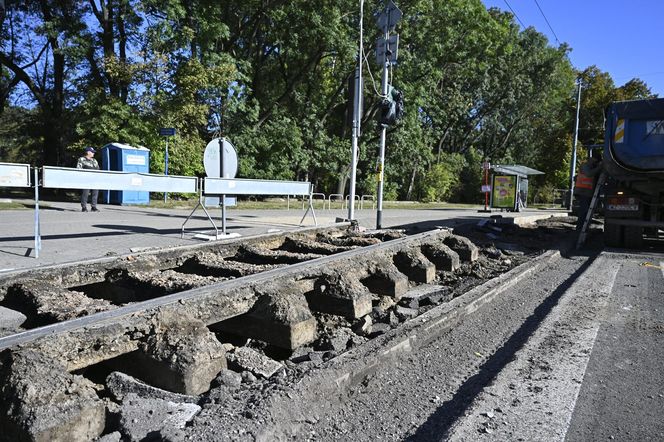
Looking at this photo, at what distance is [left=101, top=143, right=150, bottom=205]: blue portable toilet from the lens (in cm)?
1814

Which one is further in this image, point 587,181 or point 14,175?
point 587,181

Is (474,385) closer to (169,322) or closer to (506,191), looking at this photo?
(169,322)

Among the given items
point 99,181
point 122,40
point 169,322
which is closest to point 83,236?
point 99,181

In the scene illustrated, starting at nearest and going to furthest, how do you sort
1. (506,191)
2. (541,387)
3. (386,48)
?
(541,387) → (386,48) → (506,191)

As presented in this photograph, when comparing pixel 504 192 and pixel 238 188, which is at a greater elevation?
pixel 504 192

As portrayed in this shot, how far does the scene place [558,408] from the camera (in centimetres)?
270

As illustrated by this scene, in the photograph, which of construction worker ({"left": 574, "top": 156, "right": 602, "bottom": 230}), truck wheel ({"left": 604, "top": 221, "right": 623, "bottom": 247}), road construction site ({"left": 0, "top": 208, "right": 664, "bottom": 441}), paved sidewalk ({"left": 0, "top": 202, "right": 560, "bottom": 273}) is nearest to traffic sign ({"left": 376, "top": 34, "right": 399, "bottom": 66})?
paved sidewalk ({"left": 0, "top": 202, "right": 560, "bottom": 273})

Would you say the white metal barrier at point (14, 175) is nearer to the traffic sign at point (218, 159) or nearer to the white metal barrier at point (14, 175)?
the white metal barrier at point (14, 175)

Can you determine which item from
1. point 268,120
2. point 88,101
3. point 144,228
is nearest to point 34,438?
point 144,228

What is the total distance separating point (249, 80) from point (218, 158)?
53.2 ft

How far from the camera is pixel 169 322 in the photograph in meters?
2.84

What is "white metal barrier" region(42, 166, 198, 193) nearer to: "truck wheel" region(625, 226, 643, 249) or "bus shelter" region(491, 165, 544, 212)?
"truck wheel" region(625, 226, 643, 249)

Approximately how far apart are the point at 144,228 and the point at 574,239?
9.38 metres

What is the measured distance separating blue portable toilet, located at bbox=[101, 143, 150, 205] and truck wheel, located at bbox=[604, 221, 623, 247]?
1521cm
